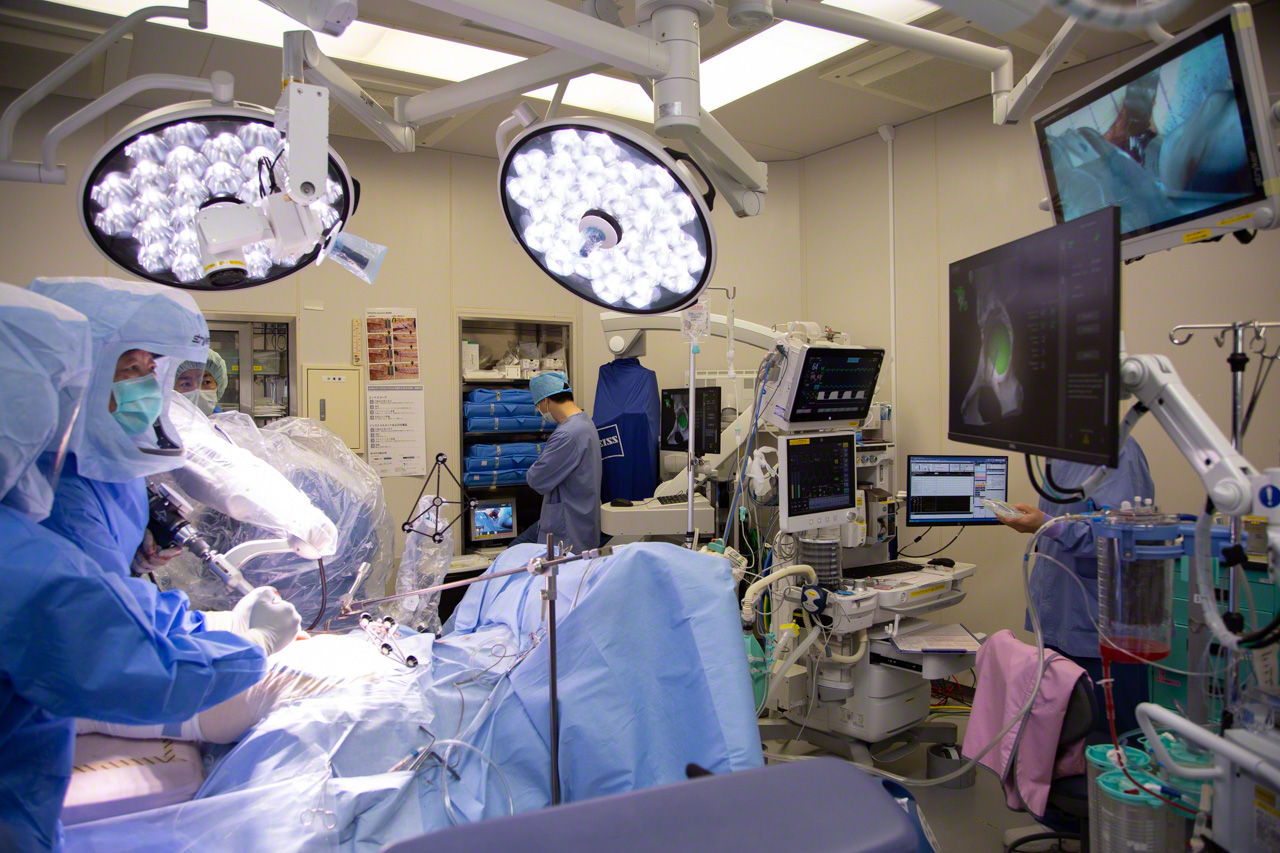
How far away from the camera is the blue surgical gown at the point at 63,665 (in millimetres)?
1221

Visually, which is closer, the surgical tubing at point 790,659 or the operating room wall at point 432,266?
the surgical tubing at point 790,659

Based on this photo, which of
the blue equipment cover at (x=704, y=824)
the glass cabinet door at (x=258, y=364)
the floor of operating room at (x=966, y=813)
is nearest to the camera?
the blue equipment cover at (x=704, y=824)

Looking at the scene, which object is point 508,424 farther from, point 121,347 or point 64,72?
point 121,347

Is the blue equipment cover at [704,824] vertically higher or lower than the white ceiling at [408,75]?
lower

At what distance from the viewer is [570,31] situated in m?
1.27

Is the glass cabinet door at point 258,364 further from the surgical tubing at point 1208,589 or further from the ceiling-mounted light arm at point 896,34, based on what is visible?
the surgical tubing at point 1208,589

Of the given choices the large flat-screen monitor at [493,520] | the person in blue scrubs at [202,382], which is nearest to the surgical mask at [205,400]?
the person in blue scrubs at [202,382]

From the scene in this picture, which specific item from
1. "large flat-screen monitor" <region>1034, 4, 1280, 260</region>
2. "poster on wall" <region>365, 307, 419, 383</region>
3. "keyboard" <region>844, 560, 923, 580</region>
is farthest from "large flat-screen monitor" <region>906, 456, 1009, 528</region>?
"poster on wall" <region>365, 307, 419, 383</region>

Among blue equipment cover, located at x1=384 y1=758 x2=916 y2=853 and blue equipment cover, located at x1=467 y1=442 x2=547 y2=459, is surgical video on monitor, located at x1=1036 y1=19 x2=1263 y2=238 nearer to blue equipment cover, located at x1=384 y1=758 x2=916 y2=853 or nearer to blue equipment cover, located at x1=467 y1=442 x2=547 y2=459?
blue equipment cover, located at x1=384 y1=758 x2=916 y2=853

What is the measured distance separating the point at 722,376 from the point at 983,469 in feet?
5.52

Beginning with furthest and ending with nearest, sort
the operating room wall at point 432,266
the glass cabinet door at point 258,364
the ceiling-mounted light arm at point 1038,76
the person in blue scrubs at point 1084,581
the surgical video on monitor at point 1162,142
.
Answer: the glass cabinet door at point 258,364 < the operating room wall at point 432,266 < the person in blue scrubs at point 1084,581 < the ceiling-mounted light arm at point 1038,76 < the surgical video on monitor at point 1162,142

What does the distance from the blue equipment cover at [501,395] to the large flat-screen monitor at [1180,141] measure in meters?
3.63

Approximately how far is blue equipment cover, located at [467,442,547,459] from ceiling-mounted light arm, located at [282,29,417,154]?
10.4 ft

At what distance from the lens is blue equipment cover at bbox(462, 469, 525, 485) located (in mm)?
4762
